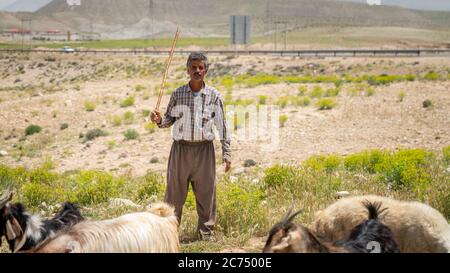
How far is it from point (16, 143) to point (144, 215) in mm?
17635

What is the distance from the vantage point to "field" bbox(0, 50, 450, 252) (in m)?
7.33

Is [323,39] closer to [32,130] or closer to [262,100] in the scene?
[262,100]

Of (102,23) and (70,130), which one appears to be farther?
(102,23)

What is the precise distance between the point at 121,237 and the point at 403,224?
2.38 metres

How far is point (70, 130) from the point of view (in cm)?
2155

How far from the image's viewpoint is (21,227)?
3.98 m

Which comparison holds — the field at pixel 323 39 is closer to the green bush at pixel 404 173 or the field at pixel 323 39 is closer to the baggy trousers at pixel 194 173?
the green bush at pixel 404 173

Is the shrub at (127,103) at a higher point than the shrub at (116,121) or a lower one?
higher

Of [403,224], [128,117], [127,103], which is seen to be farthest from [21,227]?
[127,103]

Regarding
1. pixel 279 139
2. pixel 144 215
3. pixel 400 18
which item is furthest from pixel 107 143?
pixel 400 18

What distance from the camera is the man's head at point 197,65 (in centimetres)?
563

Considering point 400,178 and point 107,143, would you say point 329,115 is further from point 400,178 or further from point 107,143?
point 400,178

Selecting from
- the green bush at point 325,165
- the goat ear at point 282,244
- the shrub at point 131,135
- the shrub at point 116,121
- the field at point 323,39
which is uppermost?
the field at point 323,39

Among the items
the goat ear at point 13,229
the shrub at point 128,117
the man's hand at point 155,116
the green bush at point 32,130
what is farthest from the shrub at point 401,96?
the goat ear at point 13,229
